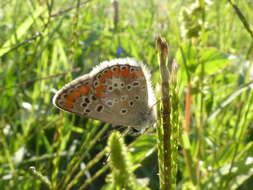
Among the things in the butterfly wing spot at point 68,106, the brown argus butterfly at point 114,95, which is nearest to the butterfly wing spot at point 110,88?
the brown argus butterfly at point 114,95

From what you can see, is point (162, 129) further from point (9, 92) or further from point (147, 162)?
point (9, 92)

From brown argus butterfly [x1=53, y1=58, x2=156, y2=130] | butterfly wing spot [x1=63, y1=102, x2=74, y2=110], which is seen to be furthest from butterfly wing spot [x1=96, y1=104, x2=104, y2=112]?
butterfly wing spot [x1=63, y1=102, x2=74, y2=110]

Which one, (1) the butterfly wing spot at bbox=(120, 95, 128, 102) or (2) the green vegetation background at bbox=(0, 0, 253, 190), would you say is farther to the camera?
(1) the butterfly wing spot at bbox=(120, 95, 128, 102)

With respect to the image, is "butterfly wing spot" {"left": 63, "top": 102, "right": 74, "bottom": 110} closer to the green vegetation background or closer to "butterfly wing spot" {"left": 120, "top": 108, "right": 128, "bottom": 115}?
the green vegetation background

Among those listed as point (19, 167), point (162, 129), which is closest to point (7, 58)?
point (19, 167)

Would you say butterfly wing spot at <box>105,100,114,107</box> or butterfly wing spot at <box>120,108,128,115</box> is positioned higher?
butterfly wing spot at <box>105,100,114,107</box>

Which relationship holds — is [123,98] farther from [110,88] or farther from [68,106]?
[68,106]

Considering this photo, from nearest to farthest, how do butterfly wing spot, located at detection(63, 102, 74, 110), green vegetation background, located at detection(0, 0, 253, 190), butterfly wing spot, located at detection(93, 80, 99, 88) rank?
green vegetation background, located at detection(0, 0, 253, 190) < butterfly wing spot, located at detection(63, 102, 74, 110) < butterfly wing spot, located at detection(93, 80, 99, 88)

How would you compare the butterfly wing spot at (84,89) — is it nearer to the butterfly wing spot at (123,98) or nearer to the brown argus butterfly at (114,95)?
the brown argus butterfly at (114,95)

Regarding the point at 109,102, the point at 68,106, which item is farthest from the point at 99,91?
the point at 68,106
